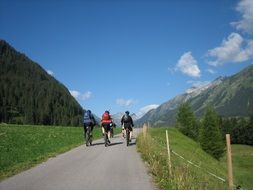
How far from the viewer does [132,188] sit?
1143 cm

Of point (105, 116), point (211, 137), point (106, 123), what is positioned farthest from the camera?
point (211, 137)

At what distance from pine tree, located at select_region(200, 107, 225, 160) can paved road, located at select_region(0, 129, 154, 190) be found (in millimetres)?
58625

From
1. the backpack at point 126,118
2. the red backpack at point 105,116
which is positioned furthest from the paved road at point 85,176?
the red backpack at point 105,116

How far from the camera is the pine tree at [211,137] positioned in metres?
74.8

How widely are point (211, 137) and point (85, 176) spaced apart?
6563 cm

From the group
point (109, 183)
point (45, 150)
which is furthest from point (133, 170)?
point (45, 150)

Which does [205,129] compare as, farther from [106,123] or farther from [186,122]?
[106,123]

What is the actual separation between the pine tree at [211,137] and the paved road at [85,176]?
58.6 meters

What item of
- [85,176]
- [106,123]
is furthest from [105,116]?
[85,176]

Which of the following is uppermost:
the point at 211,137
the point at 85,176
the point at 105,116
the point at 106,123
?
the point at 105,116

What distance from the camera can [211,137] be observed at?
76.6 metres

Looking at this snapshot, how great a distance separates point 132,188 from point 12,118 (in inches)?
6756

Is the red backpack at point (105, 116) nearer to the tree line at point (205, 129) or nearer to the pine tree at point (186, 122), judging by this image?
the tree line at point (205, 129)

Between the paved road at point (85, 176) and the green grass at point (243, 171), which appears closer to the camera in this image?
the paved road at point (85, 176)
